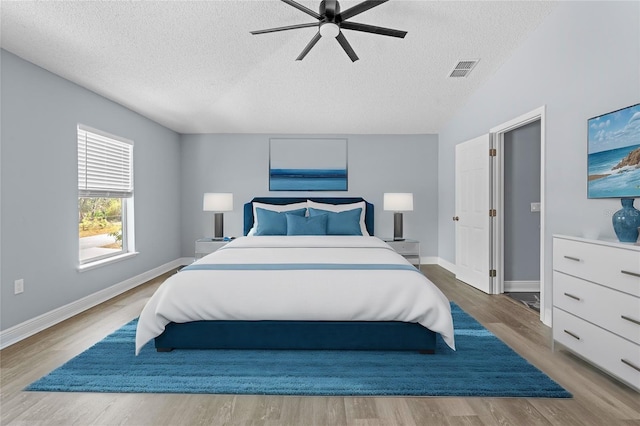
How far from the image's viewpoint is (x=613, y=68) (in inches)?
95.3

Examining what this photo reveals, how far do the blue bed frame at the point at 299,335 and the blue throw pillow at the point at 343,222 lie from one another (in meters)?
2.35

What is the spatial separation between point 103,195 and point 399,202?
3822mm

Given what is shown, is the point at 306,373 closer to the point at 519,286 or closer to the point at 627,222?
the point at 627,222

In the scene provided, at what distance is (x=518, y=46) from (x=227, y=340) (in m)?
3.86

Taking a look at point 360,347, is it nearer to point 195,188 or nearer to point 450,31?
point 450,31

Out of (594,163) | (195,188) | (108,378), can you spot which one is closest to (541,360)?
(594,163)

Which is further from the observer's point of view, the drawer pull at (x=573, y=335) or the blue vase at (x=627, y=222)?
the drawer pull at (x=573, y=335)

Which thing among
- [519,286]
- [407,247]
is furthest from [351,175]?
[519,286]

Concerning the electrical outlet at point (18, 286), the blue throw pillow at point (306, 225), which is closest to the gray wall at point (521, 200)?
the blue throw pillow at point (306, 225)

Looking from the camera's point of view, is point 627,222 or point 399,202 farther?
point 399,202

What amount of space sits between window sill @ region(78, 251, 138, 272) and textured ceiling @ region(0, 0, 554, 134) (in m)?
1.84

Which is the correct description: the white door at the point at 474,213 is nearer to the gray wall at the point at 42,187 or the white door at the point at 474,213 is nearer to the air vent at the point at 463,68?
Answer: the air vent at the point at 463,68

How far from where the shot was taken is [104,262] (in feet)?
12.9

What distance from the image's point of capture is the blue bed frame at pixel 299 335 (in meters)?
2.43
